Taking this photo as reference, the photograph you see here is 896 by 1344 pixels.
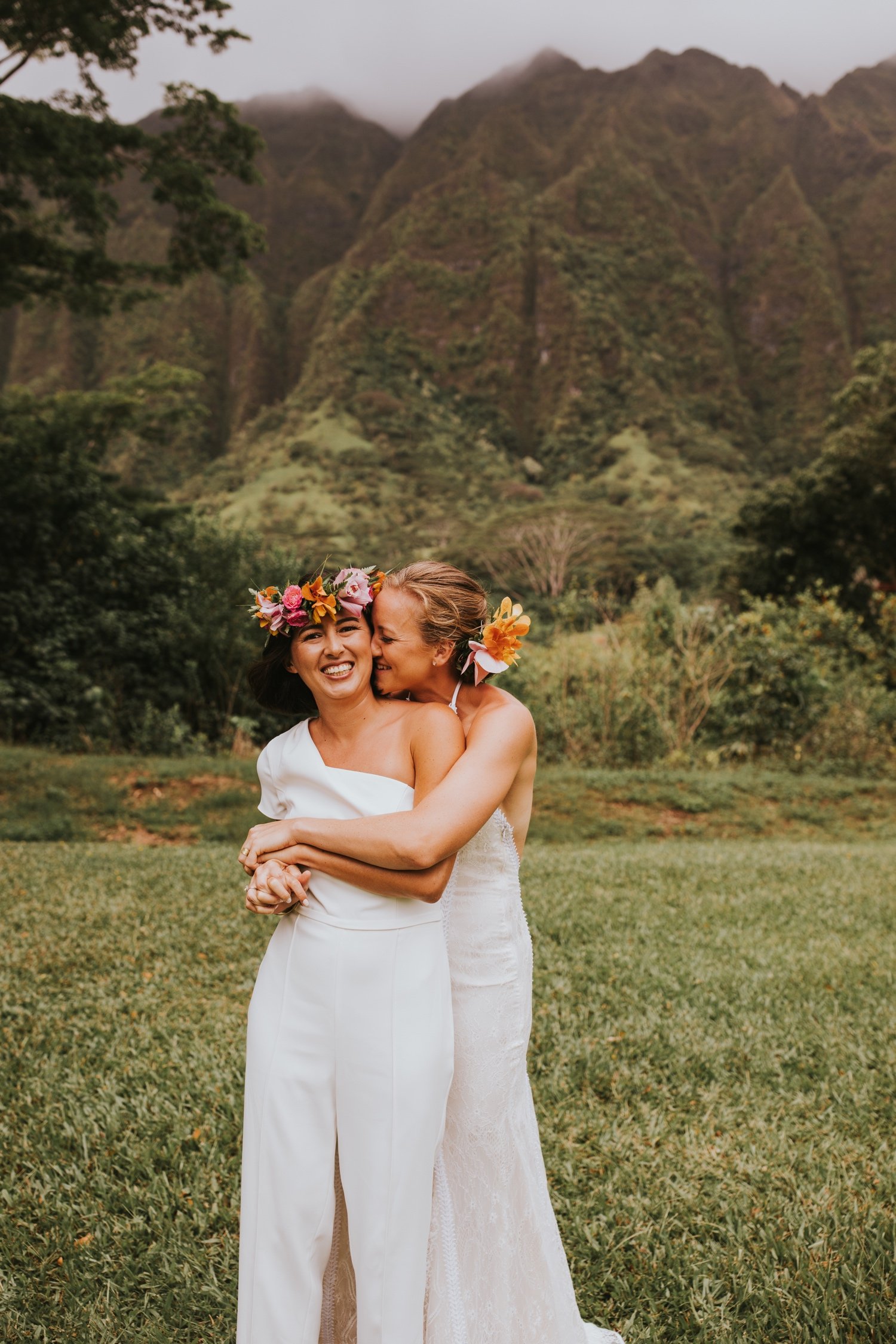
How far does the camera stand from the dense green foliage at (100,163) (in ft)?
28.6

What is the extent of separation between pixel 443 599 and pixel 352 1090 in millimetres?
893

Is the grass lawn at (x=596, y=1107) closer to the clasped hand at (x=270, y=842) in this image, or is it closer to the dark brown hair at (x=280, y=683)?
the clasped hand at (x=270, y=842)

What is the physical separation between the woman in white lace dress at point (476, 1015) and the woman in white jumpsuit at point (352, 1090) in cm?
13

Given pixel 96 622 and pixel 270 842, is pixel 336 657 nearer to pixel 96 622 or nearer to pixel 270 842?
pixel 270 842

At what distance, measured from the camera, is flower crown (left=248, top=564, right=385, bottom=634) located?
158 centimetres

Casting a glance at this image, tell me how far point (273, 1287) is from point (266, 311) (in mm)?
103344

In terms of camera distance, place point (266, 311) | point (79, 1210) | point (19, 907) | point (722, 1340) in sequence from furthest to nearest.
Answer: point (266, 311), point (19, 907), point (79, 1210), point (722, 1340)

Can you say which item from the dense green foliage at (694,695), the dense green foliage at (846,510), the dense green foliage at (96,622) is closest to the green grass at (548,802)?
the dense green foliage at (694,695)

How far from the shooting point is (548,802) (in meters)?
8.45

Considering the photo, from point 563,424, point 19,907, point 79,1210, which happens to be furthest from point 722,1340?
point 563,424

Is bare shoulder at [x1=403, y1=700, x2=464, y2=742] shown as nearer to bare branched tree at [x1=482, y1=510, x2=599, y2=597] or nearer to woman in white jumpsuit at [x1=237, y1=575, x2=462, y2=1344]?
woman in white jumpsuit at [x1=237, y1=575, x2=462, y2=1344]

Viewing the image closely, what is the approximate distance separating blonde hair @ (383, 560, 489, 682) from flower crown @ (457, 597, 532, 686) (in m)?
0.03

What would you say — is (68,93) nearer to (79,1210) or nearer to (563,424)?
(79,1210)

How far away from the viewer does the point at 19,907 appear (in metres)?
4.97
